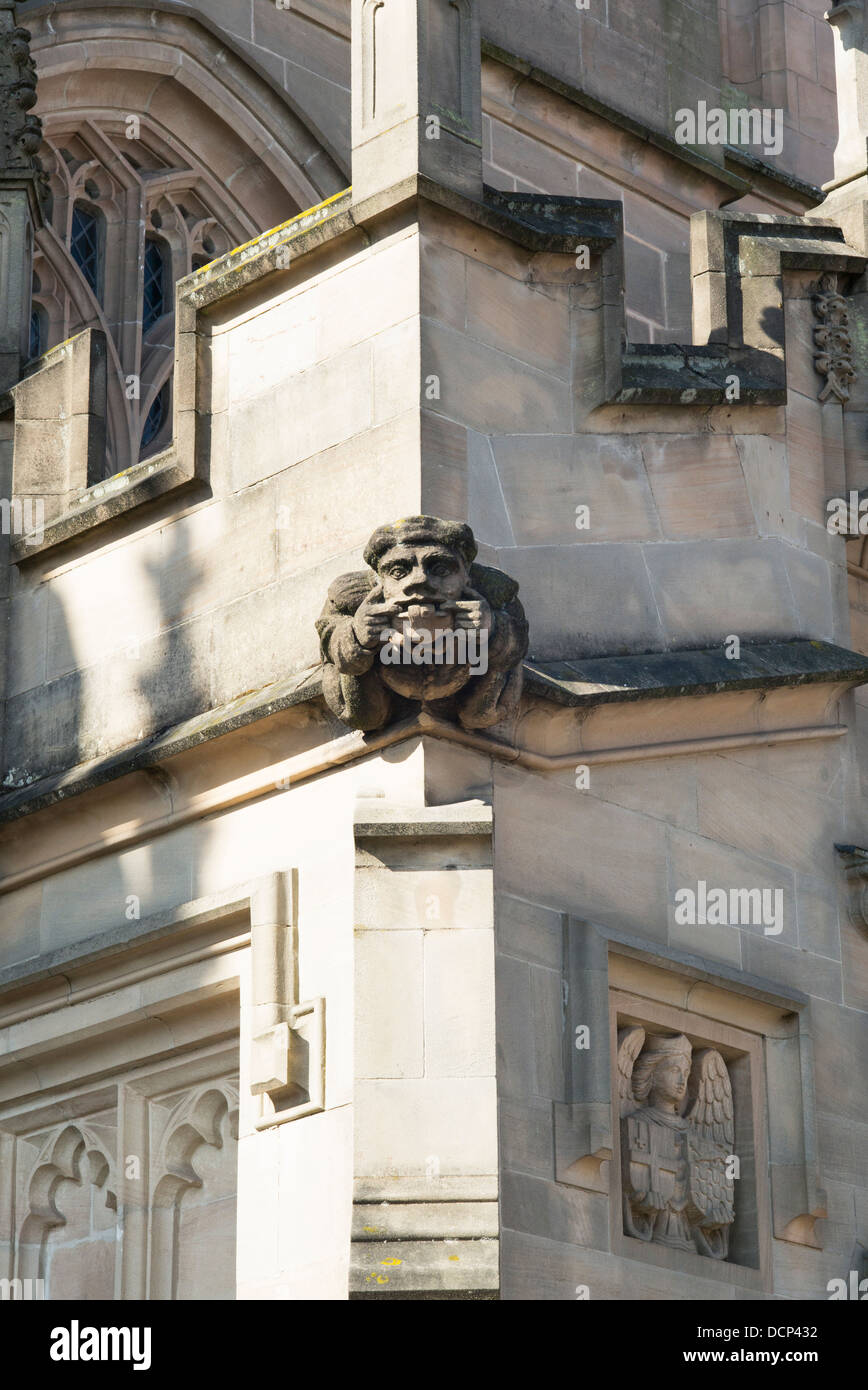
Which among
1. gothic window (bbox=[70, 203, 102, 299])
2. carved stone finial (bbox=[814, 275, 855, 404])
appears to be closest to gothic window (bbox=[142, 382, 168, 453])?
gothic window (bbox=[70, 203, 102, 299])

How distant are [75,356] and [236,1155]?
3266 millimetres

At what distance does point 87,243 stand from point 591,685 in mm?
5995

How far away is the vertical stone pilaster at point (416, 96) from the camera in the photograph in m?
10.8

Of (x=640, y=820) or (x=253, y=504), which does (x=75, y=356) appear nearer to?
(x=253, y=504)

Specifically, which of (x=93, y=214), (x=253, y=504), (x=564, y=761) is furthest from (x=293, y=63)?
(x=564, y=761)

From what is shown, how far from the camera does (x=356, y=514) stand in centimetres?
1053

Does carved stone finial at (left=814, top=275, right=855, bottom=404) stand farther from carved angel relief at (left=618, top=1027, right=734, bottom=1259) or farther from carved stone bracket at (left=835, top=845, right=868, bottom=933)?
carved angel relief at (left=618, top=1027, right=734, bottom=1259)

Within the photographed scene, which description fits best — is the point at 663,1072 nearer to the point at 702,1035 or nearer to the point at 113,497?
the point at 702,1035

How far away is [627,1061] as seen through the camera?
401 inches

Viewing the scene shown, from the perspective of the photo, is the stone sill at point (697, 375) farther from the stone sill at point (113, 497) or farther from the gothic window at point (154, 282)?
the gothic window at point (154, 282)
